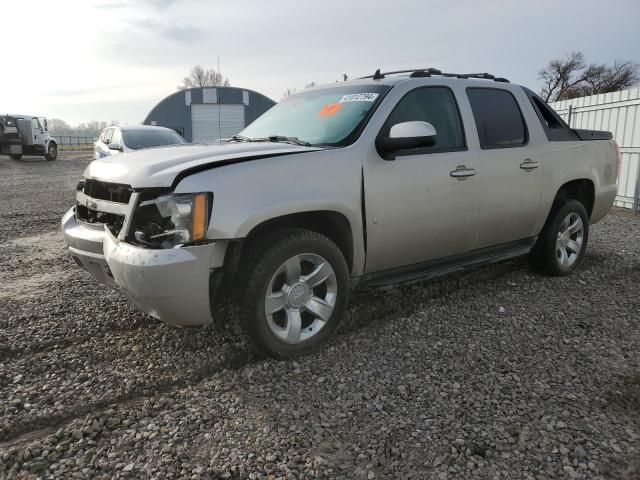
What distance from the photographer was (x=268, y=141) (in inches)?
149

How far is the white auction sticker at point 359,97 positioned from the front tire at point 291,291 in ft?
3.84

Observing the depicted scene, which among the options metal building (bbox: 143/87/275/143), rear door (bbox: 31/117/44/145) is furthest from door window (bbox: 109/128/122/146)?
metal building (bbox: 143/87/275/143)

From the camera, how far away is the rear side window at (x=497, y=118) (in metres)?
4.19

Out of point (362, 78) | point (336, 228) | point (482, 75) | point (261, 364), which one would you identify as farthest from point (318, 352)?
point (482, 75)

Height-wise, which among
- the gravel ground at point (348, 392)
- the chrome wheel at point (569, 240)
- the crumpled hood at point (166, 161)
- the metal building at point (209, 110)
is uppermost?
the metal building at point (209, 110)

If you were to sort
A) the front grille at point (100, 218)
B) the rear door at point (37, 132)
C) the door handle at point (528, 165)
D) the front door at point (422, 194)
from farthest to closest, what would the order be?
1. the rear door at point (37, 132)
2. the door handle at point (528, 165)
3. the front door at point (422, 194)
4. the front grille at point (100, 218)

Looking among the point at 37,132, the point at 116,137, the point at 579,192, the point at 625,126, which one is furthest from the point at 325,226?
the point at 37,132

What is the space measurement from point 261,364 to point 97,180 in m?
1.62

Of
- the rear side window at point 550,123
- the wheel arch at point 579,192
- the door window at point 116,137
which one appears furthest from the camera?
the door window at point 116,137

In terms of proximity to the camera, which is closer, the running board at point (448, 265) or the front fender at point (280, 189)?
the front fender at point (280, 189)

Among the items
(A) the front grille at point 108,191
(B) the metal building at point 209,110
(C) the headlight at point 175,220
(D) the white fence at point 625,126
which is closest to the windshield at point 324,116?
(C) the headlight at point 175,220

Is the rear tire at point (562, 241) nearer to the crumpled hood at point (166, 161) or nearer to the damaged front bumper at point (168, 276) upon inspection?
the crumpled hood at point (166, 161)

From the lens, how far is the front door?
3500mm

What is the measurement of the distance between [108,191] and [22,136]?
2567 centimetres
